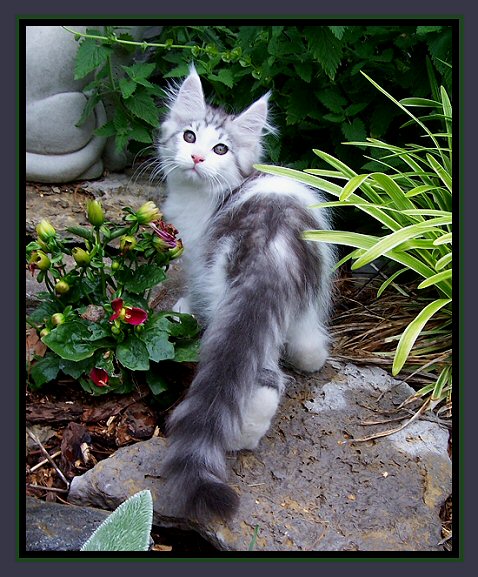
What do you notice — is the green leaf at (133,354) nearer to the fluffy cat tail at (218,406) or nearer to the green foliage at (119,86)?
the fluffy cat tail at (218,406)

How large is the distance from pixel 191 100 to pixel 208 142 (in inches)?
7.4

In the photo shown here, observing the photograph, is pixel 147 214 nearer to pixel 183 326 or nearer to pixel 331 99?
pixel 183 326

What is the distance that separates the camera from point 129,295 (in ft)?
8.26

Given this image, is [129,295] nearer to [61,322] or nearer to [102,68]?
[61,322]

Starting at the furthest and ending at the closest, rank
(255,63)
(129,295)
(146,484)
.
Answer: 1. (255,63)
2. (129,295)
3. (146,484)

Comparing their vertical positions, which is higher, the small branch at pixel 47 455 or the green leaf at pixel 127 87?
the green leaf at pixel 127 87

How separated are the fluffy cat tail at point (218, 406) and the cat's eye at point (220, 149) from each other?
0.63 m

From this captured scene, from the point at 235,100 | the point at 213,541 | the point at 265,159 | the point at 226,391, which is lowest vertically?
the point at 213,541

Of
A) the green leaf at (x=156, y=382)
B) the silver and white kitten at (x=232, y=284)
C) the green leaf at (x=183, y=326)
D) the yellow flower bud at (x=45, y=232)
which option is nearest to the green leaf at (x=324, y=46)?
the silver and white kitten at (x=232, y=284)

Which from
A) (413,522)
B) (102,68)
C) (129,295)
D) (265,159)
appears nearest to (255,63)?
(265,159)

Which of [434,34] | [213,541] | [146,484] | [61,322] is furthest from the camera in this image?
[434,34]

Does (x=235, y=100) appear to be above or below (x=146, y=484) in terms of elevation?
above

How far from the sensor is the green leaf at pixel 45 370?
2447 mm

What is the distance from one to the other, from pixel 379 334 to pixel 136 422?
0.94m
